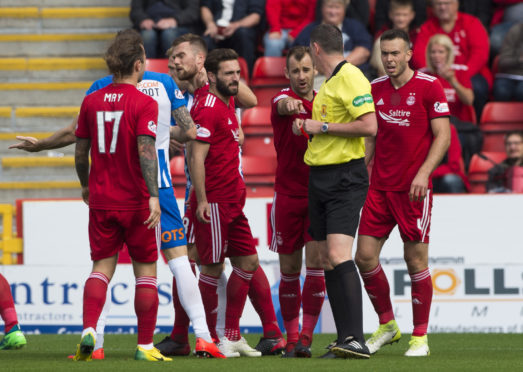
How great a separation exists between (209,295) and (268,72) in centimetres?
549

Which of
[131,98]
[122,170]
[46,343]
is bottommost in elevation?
[46,343]

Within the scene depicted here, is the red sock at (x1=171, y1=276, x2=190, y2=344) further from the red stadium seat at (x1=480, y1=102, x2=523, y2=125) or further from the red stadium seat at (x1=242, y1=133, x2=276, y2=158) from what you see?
the red stadium seat at (x1=480, y1=102, x2=523, y2=125)

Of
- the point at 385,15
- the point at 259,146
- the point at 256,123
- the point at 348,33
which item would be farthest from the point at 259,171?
the point at 385,15

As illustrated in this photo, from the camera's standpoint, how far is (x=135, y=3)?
1251 centimetres

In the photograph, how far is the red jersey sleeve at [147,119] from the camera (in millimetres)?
5930

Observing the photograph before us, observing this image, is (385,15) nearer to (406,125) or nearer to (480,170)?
(480,170)

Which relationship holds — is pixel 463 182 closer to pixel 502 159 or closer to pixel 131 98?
pixel 502 159

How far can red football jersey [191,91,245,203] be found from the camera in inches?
266

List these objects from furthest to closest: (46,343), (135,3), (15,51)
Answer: (15,51) < (135,3) < (46,343)

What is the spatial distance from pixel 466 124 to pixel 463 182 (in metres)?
1.09

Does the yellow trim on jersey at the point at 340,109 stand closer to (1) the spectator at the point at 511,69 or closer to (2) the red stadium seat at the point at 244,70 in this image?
(2) the red stadium seat at the point at 244,70

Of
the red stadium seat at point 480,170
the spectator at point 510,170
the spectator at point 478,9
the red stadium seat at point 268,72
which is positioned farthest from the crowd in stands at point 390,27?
the spectator at point 510,170

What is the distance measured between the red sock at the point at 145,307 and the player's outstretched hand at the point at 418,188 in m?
1.75

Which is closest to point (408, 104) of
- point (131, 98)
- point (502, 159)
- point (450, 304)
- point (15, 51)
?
point (131, 98)
